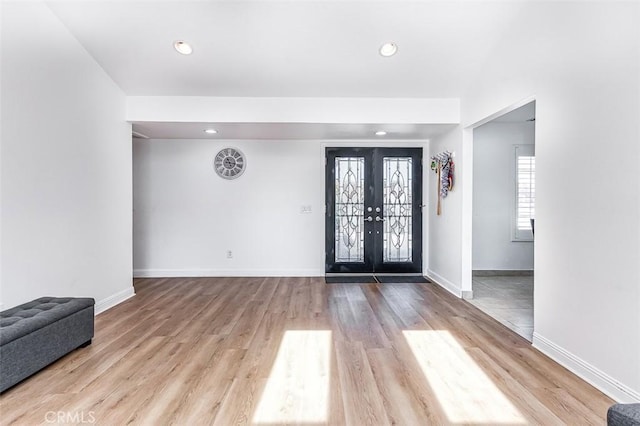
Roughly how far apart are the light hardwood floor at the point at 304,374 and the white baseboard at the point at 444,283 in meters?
0.55

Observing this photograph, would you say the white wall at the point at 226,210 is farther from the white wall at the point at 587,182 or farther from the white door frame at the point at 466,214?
the white wall at the point at 587,182

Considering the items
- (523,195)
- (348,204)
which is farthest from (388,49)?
(523,195)

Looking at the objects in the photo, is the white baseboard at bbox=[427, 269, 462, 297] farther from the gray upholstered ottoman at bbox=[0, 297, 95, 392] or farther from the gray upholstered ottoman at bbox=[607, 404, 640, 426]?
the gray upholstered ottoman at bbox=[0, 297, 95, 392]

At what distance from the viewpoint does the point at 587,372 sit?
2.11 metres

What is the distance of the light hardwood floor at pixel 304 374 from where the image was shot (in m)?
1.77

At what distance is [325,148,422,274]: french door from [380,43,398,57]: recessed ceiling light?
7.11 ft

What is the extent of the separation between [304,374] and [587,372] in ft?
6.15

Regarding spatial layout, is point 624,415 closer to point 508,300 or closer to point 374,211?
point 508,300

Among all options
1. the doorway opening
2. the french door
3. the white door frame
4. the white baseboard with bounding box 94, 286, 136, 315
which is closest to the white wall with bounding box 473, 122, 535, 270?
the doorway opening

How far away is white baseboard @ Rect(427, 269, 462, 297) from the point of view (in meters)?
4.17

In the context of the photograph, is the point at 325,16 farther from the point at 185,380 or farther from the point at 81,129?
the point at 185,380

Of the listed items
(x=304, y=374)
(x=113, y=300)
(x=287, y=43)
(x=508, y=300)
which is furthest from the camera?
(x=508, y=300)

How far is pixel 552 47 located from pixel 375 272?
386 centimetres

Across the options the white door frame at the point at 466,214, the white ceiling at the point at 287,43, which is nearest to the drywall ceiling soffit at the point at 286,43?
the white ceiling at the point at 287,43
